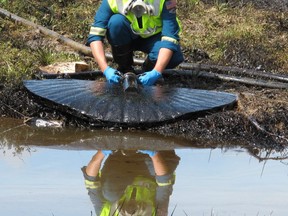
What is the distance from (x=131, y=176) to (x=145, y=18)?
7.66 feet

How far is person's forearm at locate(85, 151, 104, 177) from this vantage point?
469 cm

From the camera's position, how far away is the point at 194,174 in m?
4.77

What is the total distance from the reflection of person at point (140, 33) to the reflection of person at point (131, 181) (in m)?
1.34

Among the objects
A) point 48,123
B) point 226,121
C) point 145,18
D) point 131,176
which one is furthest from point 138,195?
point 145,18

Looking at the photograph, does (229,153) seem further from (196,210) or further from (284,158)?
(196,210)

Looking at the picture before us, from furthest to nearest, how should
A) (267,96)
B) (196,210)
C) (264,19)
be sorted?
(264,19) < (267,96) < (196,210)

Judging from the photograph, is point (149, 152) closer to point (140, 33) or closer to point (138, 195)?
point (138, 195)

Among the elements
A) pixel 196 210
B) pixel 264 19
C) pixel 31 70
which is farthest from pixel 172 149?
pixel 264 19

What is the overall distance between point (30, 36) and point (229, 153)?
405cm

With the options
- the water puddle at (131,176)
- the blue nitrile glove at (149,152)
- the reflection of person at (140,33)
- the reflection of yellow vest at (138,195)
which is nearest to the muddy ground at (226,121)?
the water puddle at (131,176)

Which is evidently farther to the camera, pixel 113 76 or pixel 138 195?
pixel 113 76

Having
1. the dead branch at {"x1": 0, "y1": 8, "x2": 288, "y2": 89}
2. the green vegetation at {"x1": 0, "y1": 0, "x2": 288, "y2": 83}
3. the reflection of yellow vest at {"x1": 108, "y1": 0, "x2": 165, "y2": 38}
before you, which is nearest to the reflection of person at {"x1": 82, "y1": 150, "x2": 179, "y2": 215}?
the reflection of yellow vest at {"x1": 108, "y1": 0, "x2": 165, "y2": 38}

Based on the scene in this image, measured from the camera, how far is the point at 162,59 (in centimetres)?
645

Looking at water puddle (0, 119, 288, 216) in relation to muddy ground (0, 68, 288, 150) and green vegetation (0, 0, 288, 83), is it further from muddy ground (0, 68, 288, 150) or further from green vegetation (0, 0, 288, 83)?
green vegetation (0, 0, 288, 83)
